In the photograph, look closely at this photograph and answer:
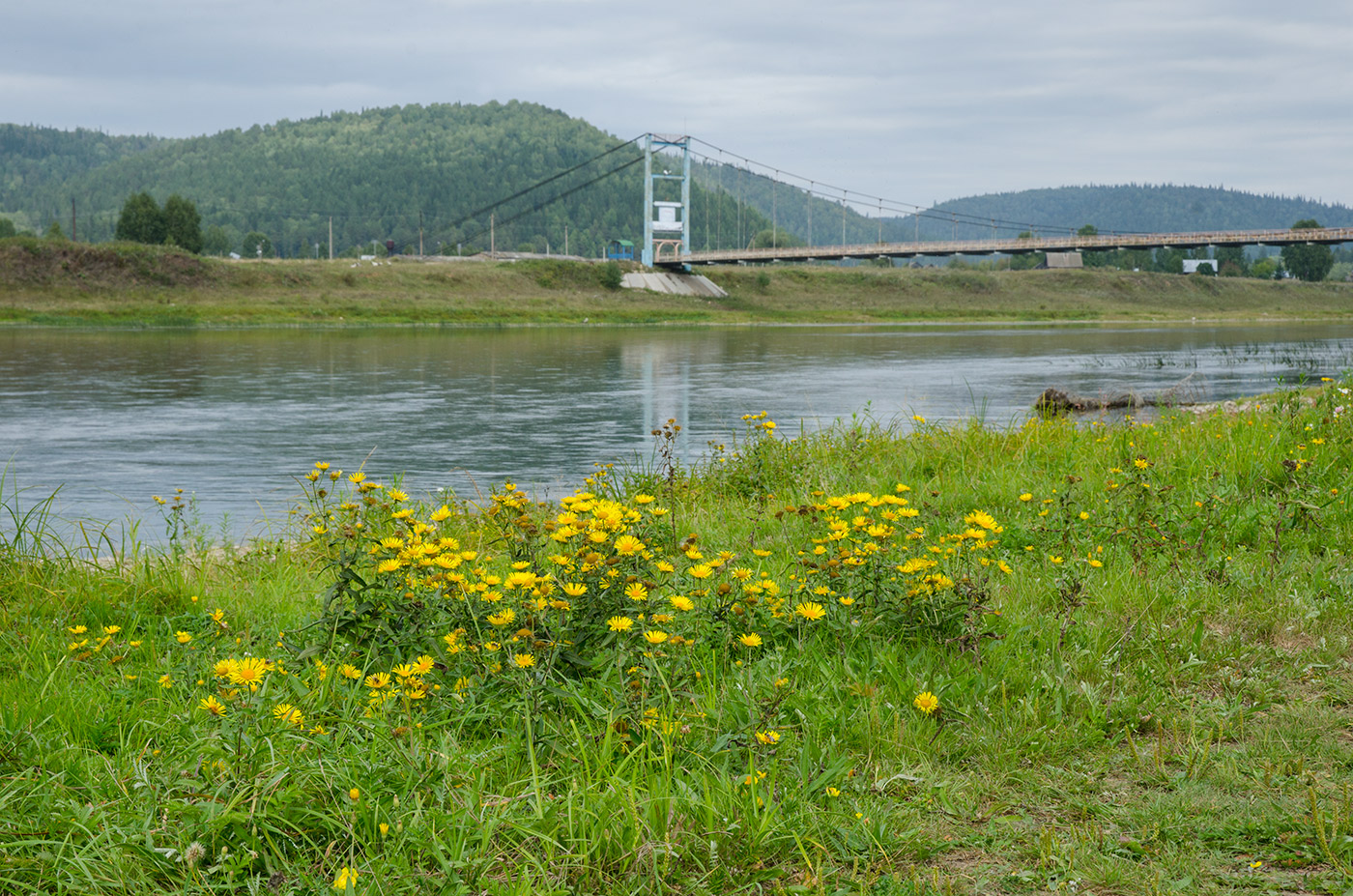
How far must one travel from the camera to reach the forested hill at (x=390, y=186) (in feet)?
452

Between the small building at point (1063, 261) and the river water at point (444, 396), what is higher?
the small building at point (1063, 261)

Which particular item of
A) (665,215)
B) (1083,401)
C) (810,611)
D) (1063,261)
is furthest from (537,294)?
(810,611)

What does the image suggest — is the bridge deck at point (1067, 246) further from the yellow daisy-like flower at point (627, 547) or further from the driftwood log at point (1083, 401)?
the yellow daisy-like flower at point (627, 547)

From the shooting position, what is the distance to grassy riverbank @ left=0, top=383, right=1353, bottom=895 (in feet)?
6.89

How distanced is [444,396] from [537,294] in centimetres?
4193

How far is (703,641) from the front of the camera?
3.14 m

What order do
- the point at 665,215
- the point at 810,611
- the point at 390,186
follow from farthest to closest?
the point at 390,186, the point at 665,215, the point at 810,611

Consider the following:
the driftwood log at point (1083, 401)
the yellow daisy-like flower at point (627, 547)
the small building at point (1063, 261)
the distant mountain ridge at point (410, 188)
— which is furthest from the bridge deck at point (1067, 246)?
the distant mountain ridge at point (410, 188)

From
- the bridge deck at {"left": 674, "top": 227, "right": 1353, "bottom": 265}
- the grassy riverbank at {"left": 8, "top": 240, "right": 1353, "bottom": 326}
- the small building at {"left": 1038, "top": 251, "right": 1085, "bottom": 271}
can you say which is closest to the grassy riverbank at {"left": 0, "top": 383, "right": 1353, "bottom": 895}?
the grassy riverbank at {"left": 8, "top": 240, "right": 1353, "bottom": 326}

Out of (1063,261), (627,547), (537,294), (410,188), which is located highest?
(410,188)

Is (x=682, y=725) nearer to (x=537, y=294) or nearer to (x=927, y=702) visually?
(x=927, y=702)

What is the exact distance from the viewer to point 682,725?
257 cm

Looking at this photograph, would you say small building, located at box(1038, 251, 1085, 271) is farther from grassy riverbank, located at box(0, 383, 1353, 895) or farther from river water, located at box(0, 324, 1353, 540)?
grassy riverbank, located at box(0, 383, 1353, 895)

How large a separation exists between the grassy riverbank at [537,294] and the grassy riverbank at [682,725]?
45600 mm
